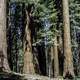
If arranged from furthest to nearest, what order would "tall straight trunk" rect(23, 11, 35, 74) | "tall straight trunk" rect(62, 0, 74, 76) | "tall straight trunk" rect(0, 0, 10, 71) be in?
"tall straight trunk" rect(23, 11, 35, 74) → "tall straight trunk" rect(62, 0, 74, 76) → "tall straight trunk" rect(0, 0, 10, 71)

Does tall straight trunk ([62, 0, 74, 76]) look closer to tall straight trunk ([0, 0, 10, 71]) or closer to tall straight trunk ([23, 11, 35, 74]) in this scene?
tall straight trunk ([0, 0, 10, 71])

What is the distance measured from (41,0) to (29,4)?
1053mm

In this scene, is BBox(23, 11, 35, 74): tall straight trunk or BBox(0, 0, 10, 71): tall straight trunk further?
BBox(23, 11, 35, 74): tall straight trunk

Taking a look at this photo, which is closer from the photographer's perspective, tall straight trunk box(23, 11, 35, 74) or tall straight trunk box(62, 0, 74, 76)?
tall straight trunk box(62, 0, 74, 76)

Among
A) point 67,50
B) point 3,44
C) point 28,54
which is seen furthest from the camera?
point 28,54

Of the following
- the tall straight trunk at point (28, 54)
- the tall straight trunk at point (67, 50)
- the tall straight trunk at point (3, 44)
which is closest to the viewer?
the tall straight trunk at point (3, 44)

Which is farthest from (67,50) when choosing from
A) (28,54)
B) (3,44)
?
(28,54)

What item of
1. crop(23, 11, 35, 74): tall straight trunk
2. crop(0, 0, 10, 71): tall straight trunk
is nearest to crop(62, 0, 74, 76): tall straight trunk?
crop(0, 0, 10, 71): tall straight trunk

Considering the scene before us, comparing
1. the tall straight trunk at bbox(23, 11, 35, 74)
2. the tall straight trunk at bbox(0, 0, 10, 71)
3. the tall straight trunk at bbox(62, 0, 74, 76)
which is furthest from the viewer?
the tall straight trunk at bbox(23, 11, 35, 74)

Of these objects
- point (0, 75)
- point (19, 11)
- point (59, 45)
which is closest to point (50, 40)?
point (59, 45)

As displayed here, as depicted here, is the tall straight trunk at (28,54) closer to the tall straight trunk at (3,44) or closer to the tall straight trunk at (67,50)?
the tall straight trunk at (67,50)

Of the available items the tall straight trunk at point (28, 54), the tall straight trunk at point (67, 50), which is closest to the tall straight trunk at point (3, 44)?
the tall straight trunk at point (67, 50)

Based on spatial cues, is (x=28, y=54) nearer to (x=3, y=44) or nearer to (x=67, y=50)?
(x=67, y=50)

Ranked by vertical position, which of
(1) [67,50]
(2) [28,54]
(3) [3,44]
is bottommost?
(2) [28,54]
